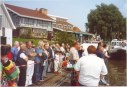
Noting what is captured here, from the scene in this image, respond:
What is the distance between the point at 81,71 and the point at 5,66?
1425mm

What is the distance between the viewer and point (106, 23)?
32812 millimetres

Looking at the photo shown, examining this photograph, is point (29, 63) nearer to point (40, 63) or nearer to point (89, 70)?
point (40, 63)

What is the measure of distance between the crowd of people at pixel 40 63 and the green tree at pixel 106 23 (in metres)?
8.03

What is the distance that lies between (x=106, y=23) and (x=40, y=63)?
68.7 ft

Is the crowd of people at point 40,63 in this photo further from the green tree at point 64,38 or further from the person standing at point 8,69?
the green tree at point 64,38

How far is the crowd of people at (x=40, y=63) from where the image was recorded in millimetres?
7191

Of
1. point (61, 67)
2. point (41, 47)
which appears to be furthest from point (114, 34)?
point (41, 47)

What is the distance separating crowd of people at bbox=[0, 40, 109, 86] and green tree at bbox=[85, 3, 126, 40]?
316 inches

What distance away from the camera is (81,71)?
286 inches

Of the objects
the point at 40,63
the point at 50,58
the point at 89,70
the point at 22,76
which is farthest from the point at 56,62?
the point at 89,70

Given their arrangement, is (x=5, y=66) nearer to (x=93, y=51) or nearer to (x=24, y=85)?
(x=93, y=51)

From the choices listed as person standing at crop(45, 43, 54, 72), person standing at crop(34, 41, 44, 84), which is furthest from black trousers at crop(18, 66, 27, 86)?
person standing at crop(45, 43, 54, 72)

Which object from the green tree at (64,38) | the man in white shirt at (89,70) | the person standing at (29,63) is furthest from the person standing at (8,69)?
the green tree at (64,38)

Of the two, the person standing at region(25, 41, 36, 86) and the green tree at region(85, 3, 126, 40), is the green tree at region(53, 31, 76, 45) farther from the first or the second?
the person standing at region(25, 41, 36, 86)
